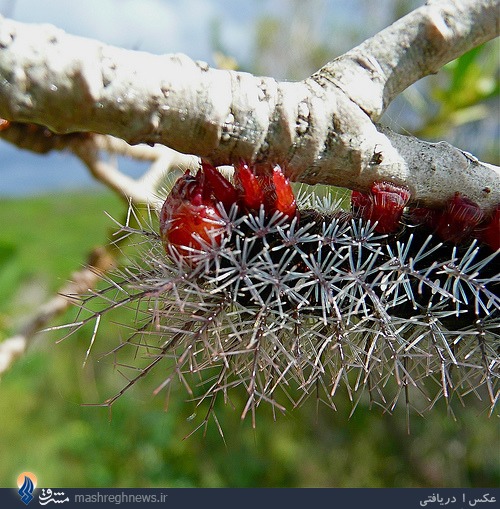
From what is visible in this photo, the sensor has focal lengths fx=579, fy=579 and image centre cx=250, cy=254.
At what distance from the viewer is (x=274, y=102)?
43 cm

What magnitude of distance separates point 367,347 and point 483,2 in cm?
36

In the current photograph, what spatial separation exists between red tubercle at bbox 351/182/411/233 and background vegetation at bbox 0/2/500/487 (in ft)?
2.27

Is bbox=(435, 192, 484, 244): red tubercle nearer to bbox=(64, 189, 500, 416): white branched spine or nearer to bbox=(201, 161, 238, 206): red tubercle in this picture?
bbox=(64, 189, 500, 416): white branched spine

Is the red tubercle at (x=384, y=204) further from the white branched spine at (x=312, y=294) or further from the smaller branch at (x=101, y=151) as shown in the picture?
the smaller branch at (x=101, y=151)

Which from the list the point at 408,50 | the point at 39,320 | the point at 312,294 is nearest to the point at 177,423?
the point at 39,320

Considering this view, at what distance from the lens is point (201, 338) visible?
537 millimetres

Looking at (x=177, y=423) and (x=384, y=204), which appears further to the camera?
(x=177, y=423)

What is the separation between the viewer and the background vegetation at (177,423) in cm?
156

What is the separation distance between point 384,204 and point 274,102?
0.15 m

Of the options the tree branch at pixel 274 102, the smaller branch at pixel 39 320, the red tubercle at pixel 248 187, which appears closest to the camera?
the tree branch at pixel 274 102

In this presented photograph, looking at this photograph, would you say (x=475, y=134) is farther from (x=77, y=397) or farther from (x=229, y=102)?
(x=229, y=102)

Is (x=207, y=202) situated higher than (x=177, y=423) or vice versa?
(x=207, y=202)

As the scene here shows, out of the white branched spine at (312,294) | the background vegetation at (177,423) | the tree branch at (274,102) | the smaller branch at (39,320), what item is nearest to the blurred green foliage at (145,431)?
the background vegetation at (177,423)

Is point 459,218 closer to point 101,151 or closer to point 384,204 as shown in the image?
point 384,204
